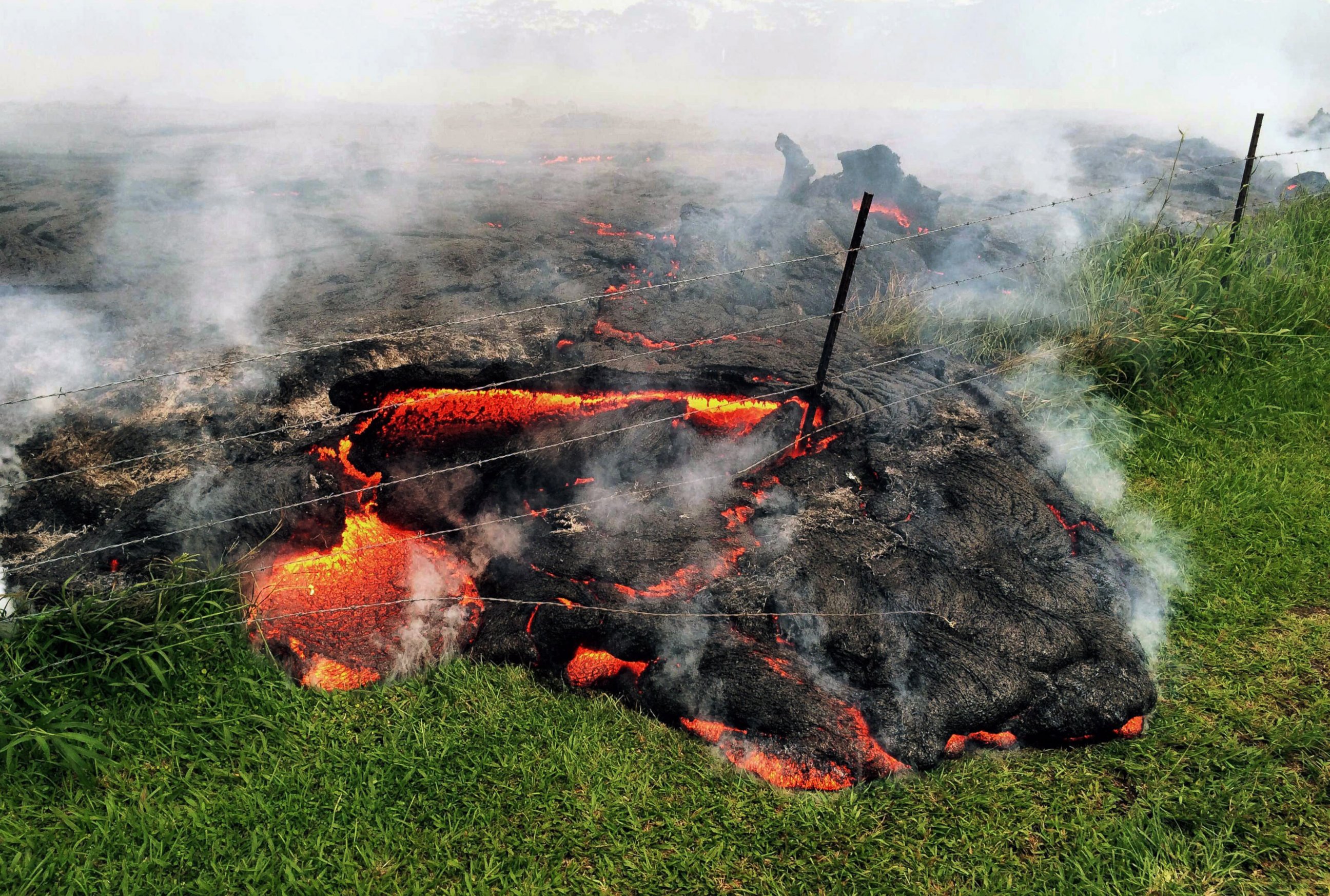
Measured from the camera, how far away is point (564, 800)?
2.68 m

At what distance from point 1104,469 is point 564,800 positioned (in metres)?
4.21

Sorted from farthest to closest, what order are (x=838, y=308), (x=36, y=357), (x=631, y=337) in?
1. (x=631, y=337)
2. (x=36, y=357)
3. (x=838, y=308)

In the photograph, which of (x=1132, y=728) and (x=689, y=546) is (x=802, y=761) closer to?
(x=689, y=546)

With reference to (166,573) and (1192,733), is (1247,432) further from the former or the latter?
(166,573)

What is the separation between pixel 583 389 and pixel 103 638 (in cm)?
254

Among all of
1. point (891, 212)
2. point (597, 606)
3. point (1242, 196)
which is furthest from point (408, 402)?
point (1242, 196)

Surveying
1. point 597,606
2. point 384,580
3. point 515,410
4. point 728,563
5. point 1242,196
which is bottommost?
point 384,580

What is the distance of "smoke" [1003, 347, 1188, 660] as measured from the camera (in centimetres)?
363

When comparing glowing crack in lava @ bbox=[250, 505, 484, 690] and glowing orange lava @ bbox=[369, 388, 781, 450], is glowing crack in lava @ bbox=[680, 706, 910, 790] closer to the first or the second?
glowing crack in lava @ bbox=[250, 505, 484, 690]

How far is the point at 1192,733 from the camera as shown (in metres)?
3.03

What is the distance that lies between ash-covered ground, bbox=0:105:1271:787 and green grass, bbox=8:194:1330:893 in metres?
0.17

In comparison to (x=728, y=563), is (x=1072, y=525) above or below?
above

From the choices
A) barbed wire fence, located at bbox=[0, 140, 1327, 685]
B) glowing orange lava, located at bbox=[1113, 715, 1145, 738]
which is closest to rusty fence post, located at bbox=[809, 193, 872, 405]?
barbed wire fence, located at bbox=[0, 140, 1327, 685]

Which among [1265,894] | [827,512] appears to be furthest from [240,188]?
[1265,894]
